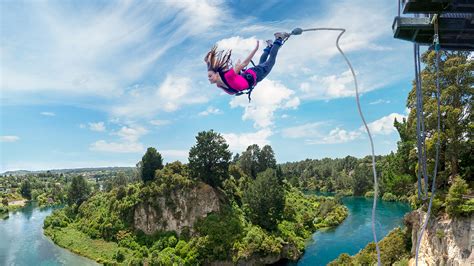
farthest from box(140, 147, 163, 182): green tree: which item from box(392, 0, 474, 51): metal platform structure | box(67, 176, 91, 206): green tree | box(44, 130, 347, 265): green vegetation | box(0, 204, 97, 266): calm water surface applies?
box(392, 0, 474, 51): metal platform structure

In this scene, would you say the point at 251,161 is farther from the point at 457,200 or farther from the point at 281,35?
the point at 281,35

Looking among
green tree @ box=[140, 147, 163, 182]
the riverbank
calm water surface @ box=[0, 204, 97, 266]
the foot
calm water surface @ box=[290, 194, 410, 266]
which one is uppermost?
the foot

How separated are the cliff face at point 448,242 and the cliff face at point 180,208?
673 inches

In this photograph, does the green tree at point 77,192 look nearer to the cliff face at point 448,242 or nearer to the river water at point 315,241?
the river water at point 315,241

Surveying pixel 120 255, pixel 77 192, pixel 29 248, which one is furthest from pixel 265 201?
pixel 77 192

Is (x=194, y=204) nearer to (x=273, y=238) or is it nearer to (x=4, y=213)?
(x=273, y=238)

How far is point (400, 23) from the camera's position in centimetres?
589

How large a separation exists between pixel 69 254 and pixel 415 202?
30.7m

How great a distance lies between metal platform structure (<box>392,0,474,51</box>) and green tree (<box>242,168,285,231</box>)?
2623 centimetres

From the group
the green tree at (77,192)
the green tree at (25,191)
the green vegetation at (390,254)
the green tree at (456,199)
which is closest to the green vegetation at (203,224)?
the green vegetation at (390,254)

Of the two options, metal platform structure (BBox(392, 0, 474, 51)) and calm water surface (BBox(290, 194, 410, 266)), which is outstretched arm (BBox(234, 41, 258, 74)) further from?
calm water surface (BBox(290, 194, 410, 266))

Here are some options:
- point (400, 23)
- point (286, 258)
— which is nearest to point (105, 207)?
point (286, 258)

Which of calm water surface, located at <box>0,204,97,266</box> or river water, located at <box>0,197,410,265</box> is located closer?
river water, located at <box>0,197,410,265</box>

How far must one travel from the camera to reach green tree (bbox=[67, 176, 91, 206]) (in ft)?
161
